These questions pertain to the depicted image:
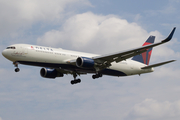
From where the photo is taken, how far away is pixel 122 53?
120 feet

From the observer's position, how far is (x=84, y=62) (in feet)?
120

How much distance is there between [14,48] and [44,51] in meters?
4.05

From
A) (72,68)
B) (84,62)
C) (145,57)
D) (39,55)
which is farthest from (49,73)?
(145,57)

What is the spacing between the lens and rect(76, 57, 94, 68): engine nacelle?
36.6m

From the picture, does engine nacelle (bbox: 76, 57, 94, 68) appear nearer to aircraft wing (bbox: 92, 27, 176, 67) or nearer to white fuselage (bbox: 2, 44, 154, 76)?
aircraft wing (bbox: 92, 27, 176, 67)

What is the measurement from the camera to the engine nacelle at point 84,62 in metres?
36.6

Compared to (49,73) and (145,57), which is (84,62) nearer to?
(49,73)

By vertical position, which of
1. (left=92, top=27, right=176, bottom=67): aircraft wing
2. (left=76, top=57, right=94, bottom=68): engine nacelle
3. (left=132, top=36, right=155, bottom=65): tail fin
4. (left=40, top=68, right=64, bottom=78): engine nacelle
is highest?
(left=132, top=36, right=155, bottom=65): tail fin

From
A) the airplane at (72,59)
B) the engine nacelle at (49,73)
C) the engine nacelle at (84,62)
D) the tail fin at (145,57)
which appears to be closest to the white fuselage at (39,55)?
the airplane at (72,59)

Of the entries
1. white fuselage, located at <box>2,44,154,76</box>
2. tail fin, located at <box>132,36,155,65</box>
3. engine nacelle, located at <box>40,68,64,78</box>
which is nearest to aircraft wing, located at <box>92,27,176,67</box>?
white fuselage, located at <box>2,44,154,76</box>

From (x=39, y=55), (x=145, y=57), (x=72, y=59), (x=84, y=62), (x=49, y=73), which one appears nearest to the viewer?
(x=39, y=55)

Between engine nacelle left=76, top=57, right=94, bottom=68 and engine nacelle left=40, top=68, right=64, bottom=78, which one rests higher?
engine nacelle left=40, top=68, right=64, bottom=78

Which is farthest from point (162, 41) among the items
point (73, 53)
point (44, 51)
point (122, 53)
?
point (44, 51)

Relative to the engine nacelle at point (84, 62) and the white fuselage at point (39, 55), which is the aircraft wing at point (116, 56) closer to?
the engine nacelle at point (84, 62)
